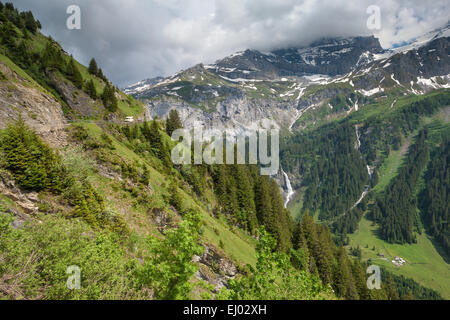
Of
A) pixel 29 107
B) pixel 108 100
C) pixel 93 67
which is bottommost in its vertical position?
pixel 29 107

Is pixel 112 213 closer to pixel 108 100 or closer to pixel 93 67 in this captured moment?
pixel 108 100

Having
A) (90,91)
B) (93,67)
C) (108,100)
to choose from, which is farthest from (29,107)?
(93,67)

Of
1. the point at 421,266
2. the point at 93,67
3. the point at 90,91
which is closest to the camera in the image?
the point at 90,91

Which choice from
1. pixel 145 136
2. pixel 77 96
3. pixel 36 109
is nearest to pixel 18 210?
pixel 36 109

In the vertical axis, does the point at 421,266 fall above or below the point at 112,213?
below

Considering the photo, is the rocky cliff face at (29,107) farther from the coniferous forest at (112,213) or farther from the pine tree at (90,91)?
the pine tree at (90,91)

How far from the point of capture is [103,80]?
226 ft

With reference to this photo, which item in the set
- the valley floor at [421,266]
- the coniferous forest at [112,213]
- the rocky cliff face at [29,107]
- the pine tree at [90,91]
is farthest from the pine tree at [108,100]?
the valley floor at [421,266]

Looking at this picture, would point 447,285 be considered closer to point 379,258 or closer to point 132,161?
point 379,258

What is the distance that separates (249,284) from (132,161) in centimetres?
2779

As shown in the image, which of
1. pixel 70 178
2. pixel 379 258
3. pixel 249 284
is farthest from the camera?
pixel 379 258

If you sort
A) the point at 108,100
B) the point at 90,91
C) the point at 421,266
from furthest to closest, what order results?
1. the point at 421,266
2. the point at 108,100
3. the point at 90,91

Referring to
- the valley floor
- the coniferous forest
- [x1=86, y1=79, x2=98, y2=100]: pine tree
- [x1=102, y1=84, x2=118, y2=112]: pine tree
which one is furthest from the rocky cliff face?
the valley floor

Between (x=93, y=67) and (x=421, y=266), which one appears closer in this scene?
(x=93, y=67)
